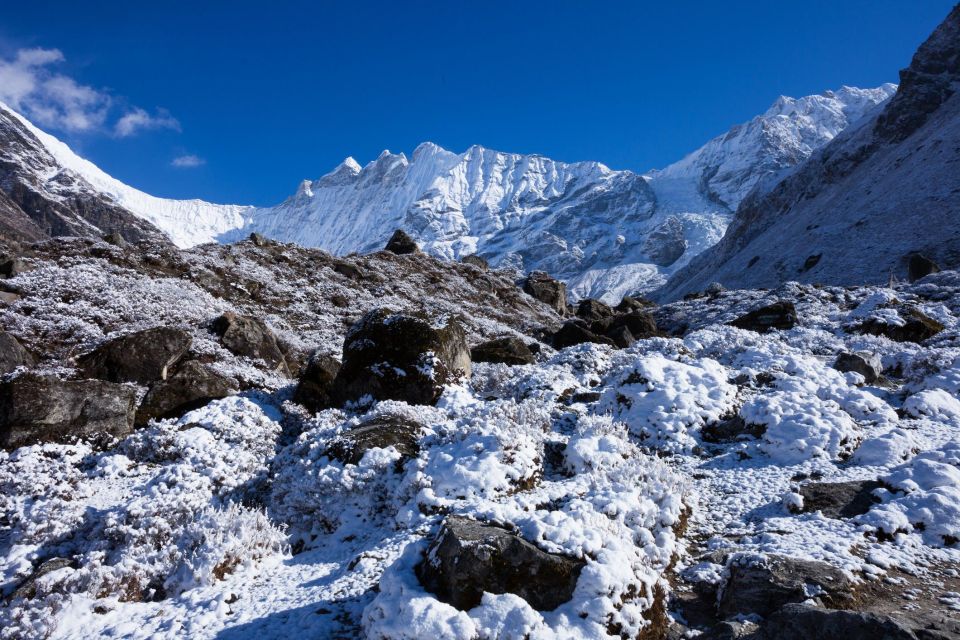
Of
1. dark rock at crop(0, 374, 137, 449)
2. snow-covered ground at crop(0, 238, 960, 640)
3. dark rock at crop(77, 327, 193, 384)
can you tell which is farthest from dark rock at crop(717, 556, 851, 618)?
dark rock at crop(77, 327, 193, 384)

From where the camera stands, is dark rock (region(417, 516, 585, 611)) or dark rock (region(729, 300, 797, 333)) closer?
dark rock (region(417, 516, 585, 611))

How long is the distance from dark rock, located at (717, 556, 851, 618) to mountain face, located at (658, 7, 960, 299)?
49.8 m

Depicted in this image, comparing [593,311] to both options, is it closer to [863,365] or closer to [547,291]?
[547,291]

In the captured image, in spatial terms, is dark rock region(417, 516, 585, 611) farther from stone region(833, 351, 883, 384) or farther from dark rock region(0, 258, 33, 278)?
dark rock region(0, 258, 33, 278)

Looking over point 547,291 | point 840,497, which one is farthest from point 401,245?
point 840,497

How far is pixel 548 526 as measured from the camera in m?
6.50

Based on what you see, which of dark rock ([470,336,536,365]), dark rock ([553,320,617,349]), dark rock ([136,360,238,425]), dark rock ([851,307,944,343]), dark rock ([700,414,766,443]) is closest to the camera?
dark rock ([700,414,766,443])

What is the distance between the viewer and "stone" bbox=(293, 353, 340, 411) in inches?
593

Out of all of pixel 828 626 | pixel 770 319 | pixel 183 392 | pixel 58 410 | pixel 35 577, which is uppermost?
pixel 770 319

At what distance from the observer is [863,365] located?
54.0ft

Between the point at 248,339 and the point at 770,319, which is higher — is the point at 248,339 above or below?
below

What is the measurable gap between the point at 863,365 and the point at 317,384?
17.4 metres

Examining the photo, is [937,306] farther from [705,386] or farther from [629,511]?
[629,511]

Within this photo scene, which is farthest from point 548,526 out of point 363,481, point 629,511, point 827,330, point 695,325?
point 695,325
